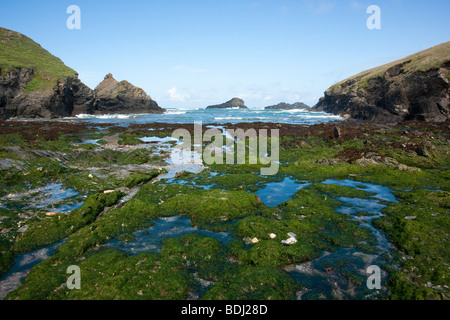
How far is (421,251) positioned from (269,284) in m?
4.80

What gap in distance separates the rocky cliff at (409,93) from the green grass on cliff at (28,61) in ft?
256

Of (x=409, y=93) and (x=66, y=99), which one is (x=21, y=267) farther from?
(x=66, y=99)

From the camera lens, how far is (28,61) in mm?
71250

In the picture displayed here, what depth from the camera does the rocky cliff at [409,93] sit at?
143 ft

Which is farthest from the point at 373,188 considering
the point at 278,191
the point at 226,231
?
the point at 226,231

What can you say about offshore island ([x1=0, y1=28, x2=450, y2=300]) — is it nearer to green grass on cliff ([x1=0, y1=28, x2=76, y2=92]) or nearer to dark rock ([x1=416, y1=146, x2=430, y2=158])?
dark rock ([x1=416, y1=146, x2=430, y2=158])

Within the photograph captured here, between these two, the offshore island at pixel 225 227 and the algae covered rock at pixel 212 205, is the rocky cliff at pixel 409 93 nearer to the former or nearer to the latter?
the offshore island at pixel 225 227

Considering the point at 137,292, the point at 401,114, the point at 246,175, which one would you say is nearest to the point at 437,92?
the point at 401,114

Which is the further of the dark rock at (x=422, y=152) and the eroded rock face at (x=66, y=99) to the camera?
the eroded rock face at (x=66, y=99)

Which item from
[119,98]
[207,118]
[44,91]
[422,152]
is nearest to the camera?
[422,152]

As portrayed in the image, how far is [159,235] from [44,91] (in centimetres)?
6942

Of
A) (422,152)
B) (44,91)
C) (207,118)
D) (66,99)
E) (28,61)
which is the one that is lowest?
(422,152)

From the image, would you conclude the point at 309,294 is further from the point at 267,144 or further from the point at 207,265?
the point at 267,144

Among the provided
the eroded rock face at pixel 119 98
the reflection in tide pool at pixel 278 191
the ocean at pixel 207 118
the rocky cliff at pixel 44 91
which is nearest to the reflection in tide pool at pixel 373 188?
the reflection in tide pool at pixel 278 191
